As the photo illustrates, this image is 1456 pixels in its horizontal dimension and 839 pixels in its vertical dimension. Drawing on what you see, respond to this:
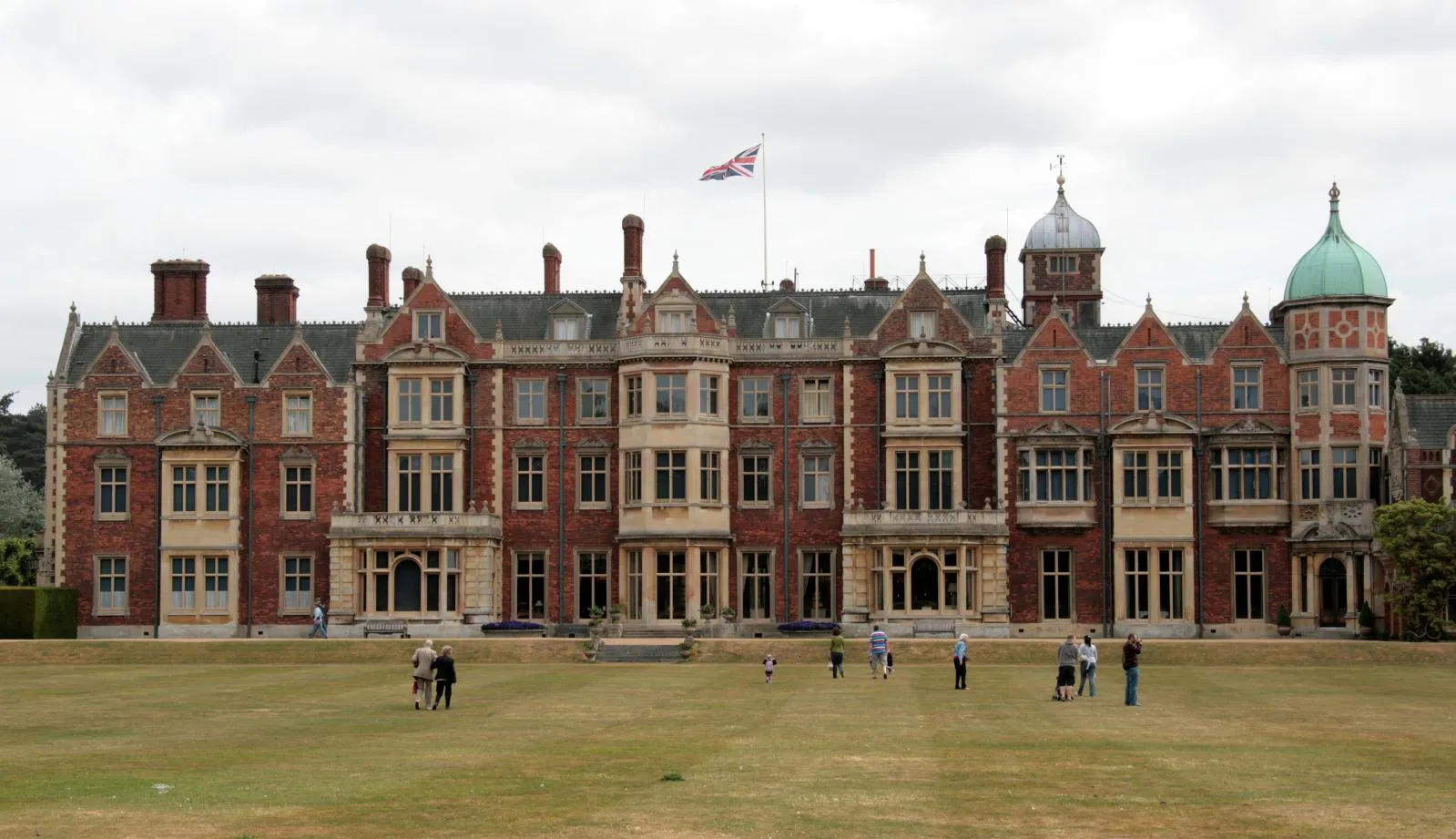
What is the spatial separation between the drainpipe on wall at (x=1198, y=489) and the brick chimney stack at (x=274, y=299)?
3245 cm

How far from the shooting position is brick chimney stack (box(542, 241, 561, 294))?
7219cm

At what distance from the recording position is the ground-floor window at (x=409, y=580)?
217 ft

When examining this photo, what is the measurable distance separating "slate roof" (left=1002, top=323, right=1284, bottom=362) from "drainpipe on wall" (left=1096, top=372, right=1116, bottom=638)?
171 centimetres

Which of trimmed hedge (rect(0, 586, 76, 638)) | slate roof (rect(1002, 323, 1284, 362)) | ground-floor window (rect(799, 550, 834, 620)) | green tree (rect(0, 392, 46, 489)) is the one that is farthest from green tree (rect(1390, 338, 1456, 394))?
green tree (rect(0, 392, 46, 489))

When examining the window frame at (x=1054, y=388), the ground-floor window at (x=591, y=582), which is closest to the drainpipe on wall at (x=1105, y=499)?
the window frame at (x=1054, y=388)

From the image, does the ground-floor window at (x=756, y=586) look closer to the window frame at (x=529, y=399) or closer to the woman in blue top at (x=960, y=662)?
the window frame at (x=529, y=399)

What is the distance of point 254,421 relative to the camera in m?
68.1

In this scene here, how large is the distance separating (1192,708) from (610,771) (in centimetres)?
1545

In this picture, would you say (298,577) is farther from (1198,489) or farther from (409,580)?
(1198,489)

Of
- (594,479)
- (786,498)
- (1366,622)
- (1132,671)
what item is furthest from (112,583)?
(1366,622)

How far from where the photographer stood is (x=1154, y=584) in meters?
65.3

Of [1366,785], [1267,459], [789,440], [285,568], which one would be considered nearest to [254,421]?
[285,568]

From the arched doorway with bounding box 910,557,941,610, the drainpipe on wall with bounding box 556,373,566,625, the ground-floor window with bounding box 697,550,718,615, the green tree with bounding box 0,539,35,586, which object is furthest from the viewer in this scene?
the green tree with bounding box 0,539,35,586

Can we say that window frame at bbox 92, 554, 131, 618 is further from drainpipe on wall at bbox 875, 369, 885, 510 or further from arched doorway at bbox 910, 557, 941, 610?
arched doorway at bbox 910, 557, 941, 610
